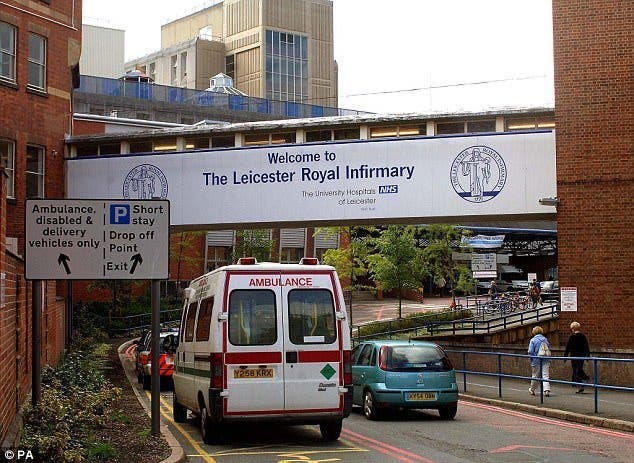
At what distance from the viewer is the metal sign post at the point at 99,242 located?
44.4 ft

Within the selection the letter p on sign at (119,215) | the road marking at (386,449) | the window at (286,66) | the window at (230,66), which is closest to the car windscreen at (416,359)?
the road marking at (386,449)

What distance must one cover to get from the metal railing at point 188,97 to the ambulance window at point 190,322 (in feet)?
192

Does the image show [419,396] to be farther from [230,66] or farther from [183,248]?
[230,66]

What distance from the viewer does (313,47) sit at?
115 m

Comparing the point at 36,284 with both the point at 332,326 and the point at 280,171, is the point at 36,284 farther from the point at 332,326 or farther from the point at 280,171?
the point at 280,171

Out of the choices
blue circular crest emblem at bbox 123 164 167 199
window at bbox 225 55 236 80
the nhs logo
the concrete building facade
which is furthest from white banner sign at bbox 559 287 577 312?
window at bbox 225 55 236 80

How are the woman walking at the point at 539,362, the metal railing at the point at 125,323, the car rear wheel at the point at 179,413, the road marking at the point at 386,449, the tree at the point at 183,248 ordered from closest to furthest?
A: the road marking at the point at 386,449 → the car rear wheel at the point at 179,413 → the woman walking at the point at 539,362 → the metal railing at the point at 125,323 → the tree at the point at 183,248

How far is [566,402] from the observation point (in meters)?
21.1

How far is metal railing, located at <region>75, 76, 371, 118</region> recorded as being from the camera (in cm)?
7725

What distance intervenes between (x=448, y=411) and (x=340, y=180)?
508 inches

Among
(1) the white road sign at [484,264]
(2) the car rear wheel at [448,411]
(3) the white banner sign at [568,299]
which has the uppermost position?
(1) the white road sign at [484,264]

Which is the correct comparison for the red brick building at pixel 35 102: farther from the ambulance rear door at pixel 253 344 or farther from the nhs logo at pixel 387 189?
the ambulance rear door at pixel 253 344

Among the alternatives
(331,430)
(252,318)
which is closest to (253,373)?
(252,318)

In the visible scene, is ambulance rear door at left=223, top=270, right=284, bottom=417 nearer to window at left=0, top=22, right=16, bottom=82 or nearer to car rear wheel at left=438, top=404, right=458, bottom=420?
car rear wheel at left=438, top=404, right=458, bottom=420
